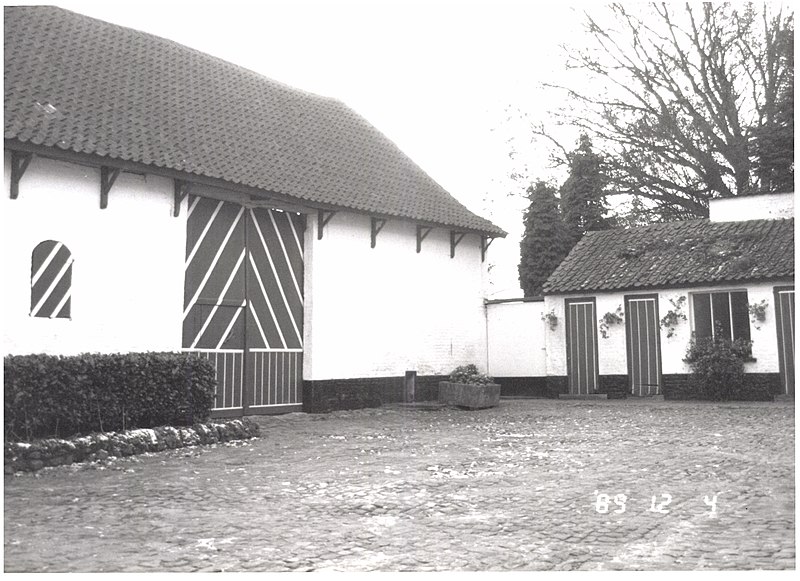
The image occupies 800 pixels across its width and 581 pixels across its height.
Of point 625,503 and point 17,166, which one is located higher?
point 17,166

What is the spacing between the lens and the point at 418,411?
50.0ft

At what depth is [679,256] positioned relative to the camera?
18.3 meters

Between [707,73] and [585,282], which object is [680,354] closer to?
[585,282]

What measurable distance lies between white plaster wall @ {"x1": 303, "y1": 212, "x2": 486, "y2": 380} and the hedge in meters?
4.18

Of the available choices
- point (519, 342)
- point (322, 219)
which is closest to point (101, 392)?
point (322, 219)

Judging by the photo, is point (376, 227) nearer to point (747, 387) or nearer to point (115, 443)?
point (115, 443)

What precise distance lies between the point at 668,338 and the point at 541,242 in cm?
686

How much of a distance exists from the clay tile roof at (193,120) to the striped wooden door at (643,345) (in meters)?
3.67

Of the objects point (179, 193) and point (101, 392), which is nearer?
point (101, 392)

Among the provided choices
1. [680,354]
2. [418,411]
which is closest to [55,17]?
[418,411]

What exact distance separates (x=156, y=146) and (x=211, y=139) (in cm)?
165

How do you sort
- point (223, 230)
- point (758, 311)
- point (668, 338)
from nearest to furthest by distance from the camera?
point (223, 230)
point (758, 311)
point (668, 338)

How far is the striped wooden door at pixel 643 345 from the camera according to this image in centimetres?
1780

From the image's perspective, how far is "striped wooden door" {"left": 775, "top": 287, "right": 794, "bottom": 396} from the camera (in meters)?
16.1
